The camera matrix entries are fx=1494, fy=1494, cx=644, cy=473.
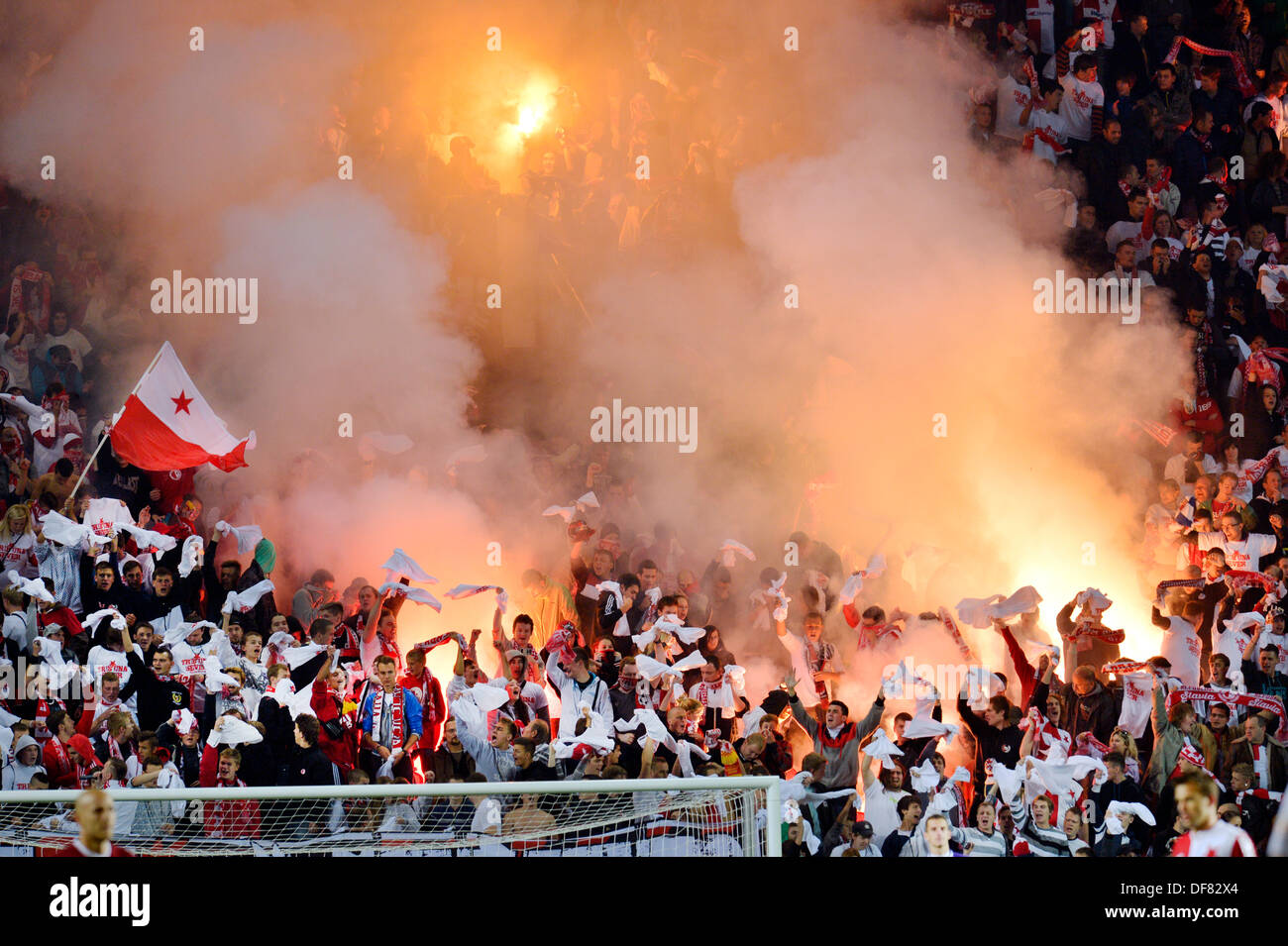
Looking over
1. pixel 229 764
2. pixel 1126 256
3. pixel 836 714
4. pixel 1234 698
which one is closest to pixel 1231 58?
pixel 1126 256

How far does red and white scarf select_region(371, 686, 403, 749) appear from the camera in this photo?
742 centimetres

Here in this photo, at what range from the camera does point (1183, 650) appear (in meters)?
8.15

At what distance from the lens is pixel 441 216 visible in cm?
1013

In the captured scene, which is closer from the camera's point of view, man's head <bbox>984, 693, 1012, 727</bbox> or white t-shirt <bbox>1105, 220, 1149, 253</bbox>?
man's head <bbox>984, 693, 1012, 727</bbox>

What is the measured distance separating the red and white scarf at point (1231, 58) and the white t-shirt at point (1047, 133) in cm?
94

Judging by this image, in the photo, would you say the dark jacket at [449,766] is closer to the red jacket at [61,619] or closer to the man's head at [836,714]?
the man's head at [836,714]

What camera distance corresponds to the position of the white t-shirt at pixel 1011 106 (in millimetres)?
9945

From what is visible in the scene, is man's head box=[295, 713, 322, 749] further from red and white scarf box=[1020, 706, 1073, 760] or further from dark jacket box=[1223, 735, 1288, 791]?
dark jacket box=[1223, 735, 1288, 791]

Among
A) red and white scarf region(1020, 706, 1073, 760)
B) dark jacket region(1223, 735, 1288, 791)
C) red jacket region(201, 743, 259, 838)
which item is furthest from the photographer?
dark jacket region(1223, 735, 1288, 791)

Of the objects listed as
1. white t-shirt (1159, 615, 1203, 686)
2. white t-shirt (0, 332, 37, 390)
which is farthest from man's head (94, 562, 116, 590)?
white t-shirt (1159, 615, 1203, 686)

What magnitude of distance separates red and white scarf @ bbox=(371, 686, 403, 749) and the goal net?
0.89 m

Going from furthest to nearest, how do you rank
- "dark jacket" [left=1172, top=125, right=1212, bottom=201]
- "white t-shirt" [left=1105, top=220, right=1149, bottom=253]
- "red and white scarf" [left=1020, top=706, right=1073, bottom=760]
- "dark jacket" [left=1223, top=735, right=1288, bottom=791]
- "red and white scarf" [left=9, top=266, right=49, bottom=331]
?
"dark jacket" [left=1172, top=125, right=1212, bottom=201] → "white t-shirt" [left=1105, top=220, right=1149, bottom=253] → "red and white scarf" [left=9, top=266, right=49, bottom=331] → "dark jacket" [left=1223, top=735, right=1288, bottom=791] → "red and white scarf" [left=1020, top=706, right=1073, bottom=760]

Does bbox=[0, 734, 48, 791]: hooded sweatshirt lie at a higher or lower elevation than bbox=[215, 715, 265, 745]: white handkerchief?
lower
